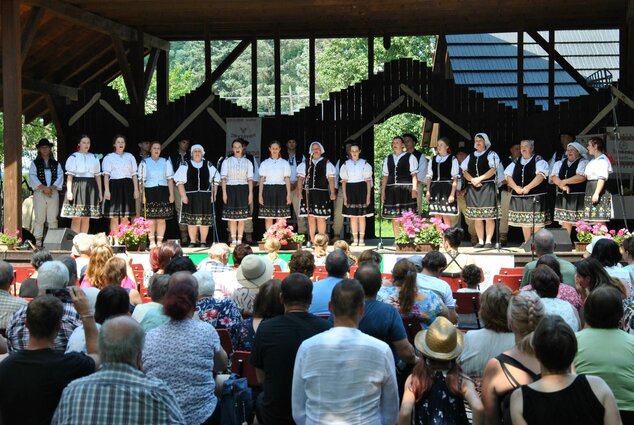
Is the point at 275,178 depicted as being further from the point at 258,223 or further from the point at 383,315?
the point at 383,315

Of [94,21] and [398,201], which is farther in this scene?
[94,21]

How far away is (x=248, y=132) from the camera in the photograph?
15.1m

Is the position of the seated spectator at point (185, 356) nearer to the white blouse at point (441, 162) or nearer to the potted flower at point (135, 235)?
the potted flower at point (135, 235)

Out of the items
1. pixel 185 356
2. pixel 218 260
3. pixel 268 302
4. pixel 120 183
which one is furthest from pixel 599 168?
Answer: pixel 185 356

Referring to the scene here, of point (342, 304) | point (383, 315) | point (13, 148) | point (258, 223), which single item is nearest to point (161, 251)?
point (383, 315)

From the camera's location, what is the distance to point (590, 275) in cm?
518

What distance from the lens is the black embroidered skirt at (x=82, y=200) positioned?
13.1 meters

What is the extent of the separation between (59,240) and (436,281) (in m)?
7.45

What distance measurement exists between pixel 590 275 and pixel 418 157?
828cm

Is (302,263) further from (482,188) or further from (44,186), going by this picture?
(44,186)

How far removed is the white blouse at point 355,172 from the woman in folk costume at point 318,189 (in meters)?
0.20

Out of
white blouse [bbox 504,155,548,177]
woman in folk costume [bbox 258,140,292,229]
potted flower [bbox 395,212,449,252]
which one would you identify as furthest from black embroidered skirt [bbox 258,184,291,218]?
white blouse [bbox 504,155,548,177]

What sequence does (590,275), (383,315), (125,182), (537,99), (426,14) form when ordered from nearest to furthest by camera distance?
(383,315) → (590,275) → (125,182) → (426,14) → (537,99)

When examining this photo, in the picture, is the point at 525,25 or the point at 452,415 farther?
the point at 525,25
